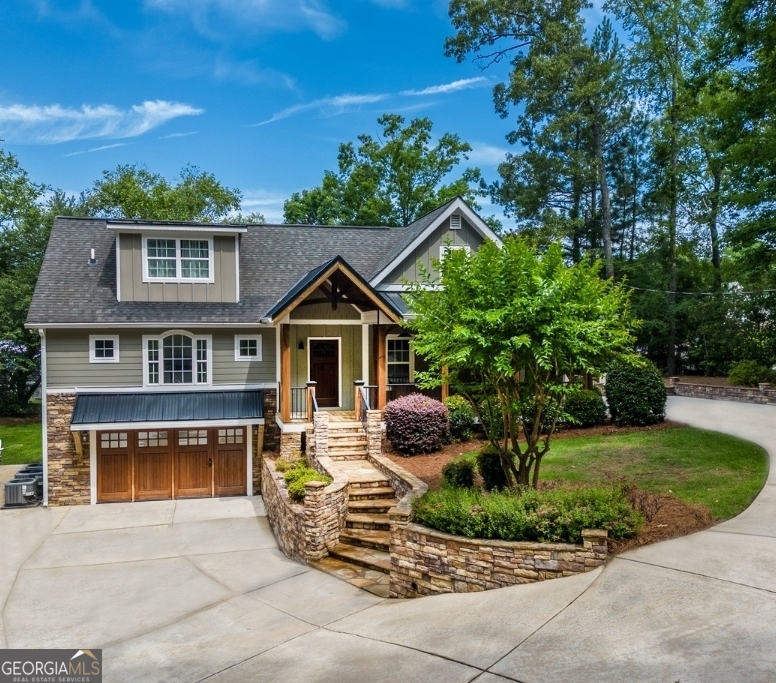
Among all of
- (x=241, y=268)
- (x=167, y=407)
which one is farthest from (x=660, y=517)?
(x=241, y=268)

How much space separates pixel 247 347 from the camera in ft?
55.5

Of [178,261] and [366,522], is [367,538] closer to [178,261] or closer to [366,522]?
[366,522]

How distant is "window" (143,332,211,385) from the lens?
16.4 meters

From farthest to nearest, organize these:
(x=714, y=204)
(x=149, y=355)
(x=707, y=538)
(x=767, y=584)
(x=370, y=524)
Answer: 1. (x=714, y=204)
2. (x=149, y=355)
3. (x=370, y=524)
4. (x=707, y=538)
5. (x=767, y=584)

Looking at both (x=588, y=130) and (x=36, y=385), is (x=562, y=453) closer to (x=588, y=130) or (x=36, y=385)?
(x=588, y=130)

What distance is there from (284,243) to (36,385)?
666 inches

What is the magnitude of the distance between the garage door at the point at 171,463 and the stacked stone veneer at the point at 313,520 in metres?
5.12

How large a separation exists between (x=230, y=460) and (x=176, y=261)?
19.4 feet

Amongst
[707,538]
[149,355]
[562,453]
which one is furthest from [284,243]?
[707,538]

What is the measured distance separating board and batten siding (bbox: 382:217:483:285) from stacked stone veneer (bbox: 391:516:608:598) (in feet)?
34.7

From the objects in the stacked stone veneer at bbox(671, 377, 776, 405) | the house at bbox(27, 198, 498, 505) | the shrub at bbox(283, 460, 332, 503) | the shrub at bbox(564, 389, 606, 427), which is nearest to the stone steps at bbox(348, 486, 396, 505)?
the shrub at bbox(283, 460, 332, 503)

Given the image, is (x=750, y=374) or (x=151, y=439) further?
(x=750, y=374)

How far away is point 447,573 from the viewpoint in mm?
7984

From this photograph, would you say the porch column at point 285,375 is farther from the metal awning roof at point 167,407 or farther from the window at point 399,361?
the window at point 399,361
